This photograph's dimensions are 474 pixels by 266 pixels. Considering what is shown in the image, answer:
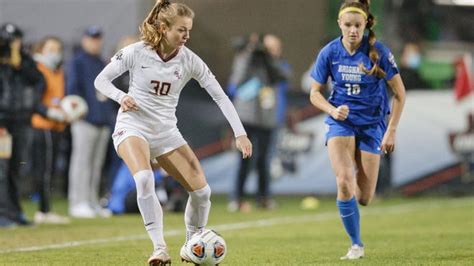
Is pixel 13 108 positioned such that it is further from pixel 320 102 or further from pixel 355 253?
pixel 355 253

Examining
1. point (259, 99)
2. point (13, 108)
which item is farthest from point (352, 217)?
point (259, 99)

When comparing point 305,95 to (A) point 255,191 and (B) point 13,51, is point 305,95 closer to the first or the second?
(A) point 255,191

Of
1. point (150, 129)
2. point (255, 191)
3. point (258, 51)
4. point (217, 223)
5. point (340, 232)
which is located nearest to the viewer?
point (150, 129)

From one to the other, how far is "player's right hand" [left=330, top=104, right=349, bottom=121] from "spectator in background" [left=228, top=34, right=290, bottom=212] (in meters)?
7.47

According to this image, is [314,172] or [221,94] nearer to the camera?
[221,94]

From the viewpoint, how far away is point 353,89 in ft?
33.4

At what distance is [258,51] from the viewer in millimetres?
17469

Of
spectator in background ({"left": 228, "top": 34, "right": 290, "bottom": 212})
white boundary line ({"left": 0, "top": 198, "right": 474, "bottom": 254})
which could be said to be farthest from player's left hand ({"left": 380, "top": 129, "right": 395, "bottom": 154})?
spectator in background ({"left": 228, "top": 34, "right": 290, "bottom": 212})

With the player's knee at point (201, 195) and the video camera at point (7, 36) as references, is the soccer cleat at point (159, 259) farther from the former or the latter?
the video camera at point (7, 36)

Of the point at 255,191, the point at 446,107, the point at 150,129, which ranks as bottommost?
the point at 255,191

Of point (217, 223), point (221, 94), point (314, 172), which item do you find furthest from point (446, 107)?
point (221, 94)

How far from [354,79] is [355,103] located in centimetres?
21

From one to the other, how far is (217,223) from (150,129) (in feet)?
19.2

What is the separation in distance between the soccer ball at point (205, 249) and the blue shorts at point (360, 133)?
1.98m
